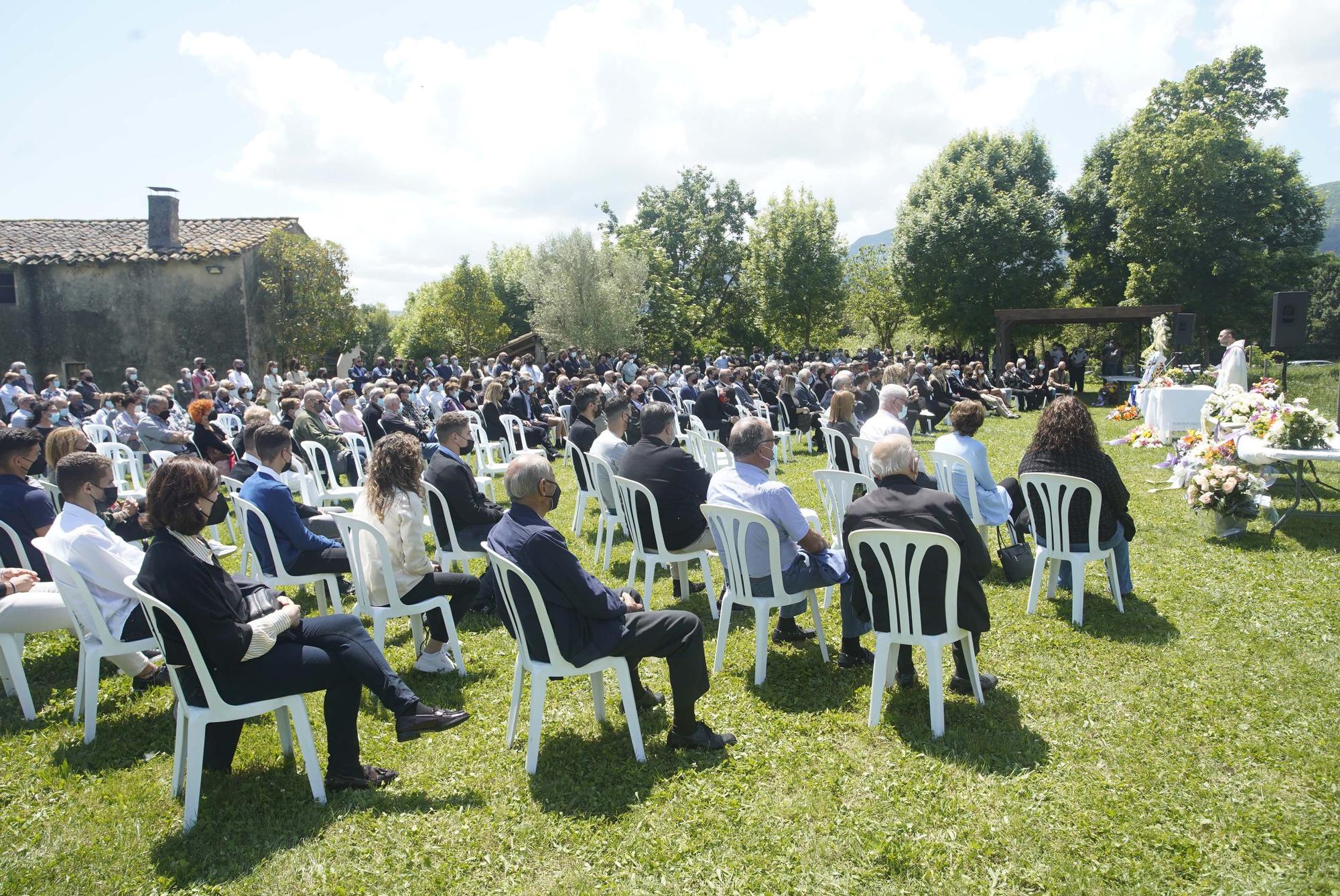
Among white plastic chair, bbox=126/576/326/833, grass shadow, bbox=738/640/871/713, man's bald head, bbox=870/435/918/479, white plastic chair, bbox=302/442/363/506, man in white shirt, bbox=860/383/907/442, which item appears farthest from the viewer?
white plastic chair, bbox=302/442/363/506

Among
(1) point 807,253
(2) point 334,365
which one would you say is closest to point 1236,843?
(2) point 334,365

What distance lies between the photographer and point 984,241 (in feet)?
97.3

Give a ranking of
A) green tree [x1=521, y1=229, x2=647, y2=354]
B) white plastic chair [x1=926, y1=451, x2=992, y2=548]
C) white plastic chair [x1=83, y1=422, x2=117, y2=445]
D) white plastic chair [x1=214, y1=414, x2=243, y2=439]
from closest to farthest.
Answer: white plastic chair [x1=926, y1=451, x2=992, y2=548] → white plastic chair [x1=83, y1=422, x2=117, y2=445] → white plastic chair [x1=214, y1=414, x2=243, y2=439] → green tree [x1=521, y1=229, x2=647, y2=354]

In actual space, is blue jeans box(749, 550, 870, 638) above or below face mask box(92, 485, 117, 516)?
below

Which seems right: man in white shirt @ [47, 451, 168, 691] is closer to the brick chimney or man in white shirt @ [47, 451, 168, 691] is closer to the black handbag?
the black handbag

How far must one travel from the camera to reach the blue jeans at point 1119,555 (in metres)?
4.96

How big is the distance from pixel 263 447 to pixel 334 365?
2647 centimetres

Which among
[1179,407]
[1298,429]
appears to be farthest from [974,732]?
[1179,407]

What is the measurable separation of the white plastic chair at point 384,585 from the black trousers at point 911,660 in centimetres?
236

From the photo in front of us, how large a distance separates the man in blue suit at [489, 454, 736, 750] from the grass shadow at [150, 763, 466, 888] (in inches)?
30.0

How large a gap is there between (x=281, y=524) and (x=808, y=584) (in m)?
3.06

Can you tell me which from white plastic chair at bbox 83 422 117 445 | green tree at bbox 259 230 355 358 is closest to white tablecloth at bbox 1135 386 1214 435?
white plastic chair at bbox 83 422 117 445

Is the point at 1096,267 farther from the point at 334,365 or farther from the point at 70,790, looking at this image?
the point at 70,790

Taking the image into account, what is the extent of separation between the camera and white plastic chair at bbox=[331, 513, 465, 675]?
165 inches
